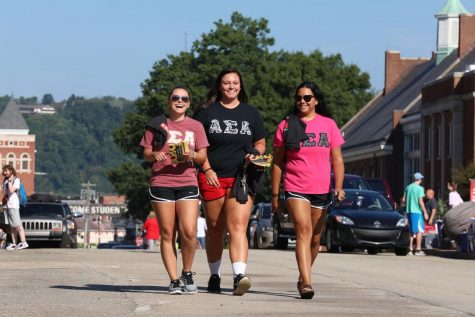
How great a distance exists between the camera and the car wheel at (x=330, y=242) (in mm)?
32950

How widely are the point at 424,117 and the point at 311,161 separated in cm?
5557

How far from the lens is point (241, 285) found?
46.1ft

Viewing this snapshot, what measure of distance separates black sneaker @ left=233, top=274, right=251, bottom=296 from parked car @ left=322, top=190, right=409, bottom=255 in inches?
719

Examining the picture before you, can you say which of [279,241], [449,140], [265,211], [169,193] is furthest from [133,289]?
[449,140]

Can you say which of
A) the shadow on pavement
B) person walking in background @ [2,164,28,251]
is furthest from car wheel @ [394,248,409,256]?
the shadow on pavement

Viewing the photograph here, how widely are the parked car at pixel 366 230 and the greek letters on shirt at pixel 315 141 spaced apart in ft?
58.9

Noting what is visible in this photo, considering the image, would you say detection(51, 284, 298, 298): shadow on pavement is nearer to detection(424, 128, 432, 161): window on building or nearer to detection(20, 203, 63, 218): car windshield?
detection(20, 203, 63, 218): car windshield

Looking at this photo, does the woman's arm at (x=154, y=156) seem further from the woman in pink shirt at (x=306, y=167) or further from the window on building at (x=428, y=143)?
the window on building at (x=428, y=143)

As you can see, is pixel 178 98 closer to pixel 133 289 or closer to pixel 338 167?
pixel 338 167

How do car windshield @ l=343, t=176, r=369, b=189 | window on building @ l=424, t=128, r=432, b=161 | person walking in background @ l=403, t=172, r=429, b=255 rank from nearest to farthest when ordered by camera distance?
person walking in background @ l=403, t=172, r=429, b=255 → car windshield @ l=343, t=176, r=369, b=189 → window on building @ l=424, t=128, r=432, b=161

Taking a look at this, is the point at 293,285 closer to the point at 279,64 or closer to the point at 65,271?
the point at 65,271

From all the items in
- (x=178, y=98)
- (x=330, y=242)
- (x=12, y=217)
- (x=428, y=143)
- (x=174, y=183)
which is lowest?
(x=330, y=242)

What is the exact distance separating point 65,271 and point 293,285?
367cm

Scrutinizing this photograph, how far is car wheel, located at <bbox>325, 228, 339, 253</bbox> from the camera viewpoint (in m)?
33.0
